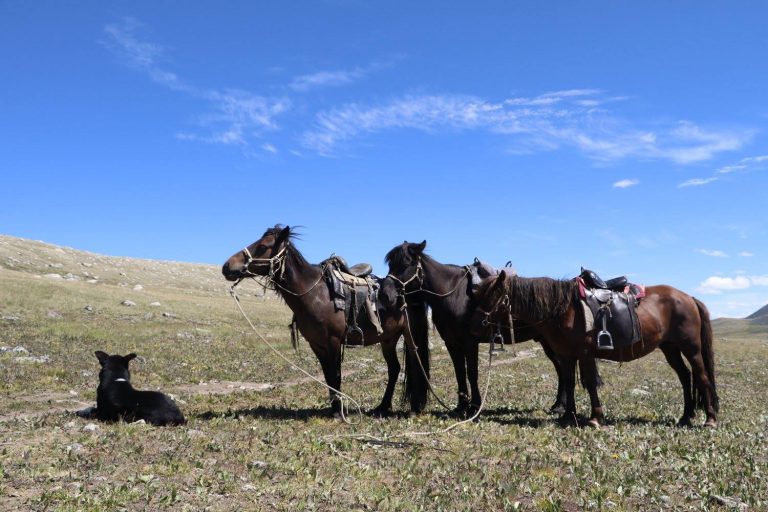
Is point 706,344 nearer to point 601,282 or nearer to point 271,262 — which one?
point 601,282

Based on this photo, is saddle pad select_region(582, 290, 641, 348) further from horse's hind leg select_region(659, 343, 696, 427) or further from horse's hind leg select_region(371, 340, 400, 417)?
horse's hind leg select_region(371, 340, 400, 417)

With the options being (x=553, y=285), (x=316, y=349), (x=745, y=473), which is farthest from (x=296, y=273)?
(x=745, y=473)

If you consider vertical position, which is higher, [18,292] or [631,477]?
[18,292]

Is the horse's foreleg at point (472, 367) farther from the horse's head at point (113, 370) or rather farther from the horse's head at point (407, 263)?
the horse's head at point (113, 370)

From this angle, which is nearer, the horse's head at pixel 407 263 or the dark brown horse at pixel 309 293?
the dark brown horse at pixel 309 293

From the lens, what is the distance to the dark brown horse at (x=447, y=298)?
38.3 feet

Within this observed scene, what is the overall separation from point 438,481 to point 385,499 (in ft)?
3.28

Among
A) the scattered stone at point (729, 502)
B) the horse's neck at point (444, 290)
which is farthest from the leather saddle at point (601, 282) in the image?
the scattered stone at point (729, 502)

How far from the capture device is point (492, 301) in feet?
35.5

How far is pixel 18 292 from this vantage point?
38188 mm

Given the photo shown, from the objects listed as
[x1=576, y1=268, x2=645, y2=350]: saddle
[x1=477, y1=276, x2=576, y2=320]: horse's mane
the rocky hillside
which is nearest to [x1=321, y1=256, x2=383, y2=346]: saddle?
[x1=477, y1=276, x2=576, y2=320]: horse's mane

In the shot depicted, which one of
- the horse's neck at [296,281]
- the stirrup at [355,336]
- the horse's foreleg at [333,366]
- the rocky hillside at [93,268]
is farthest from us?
the rocky hillside at [93,268]

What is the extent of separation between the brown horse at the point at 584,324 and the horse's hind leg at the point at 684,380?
21 mm

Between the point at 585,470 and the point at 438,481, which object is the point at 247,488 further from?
the point at 585,470
